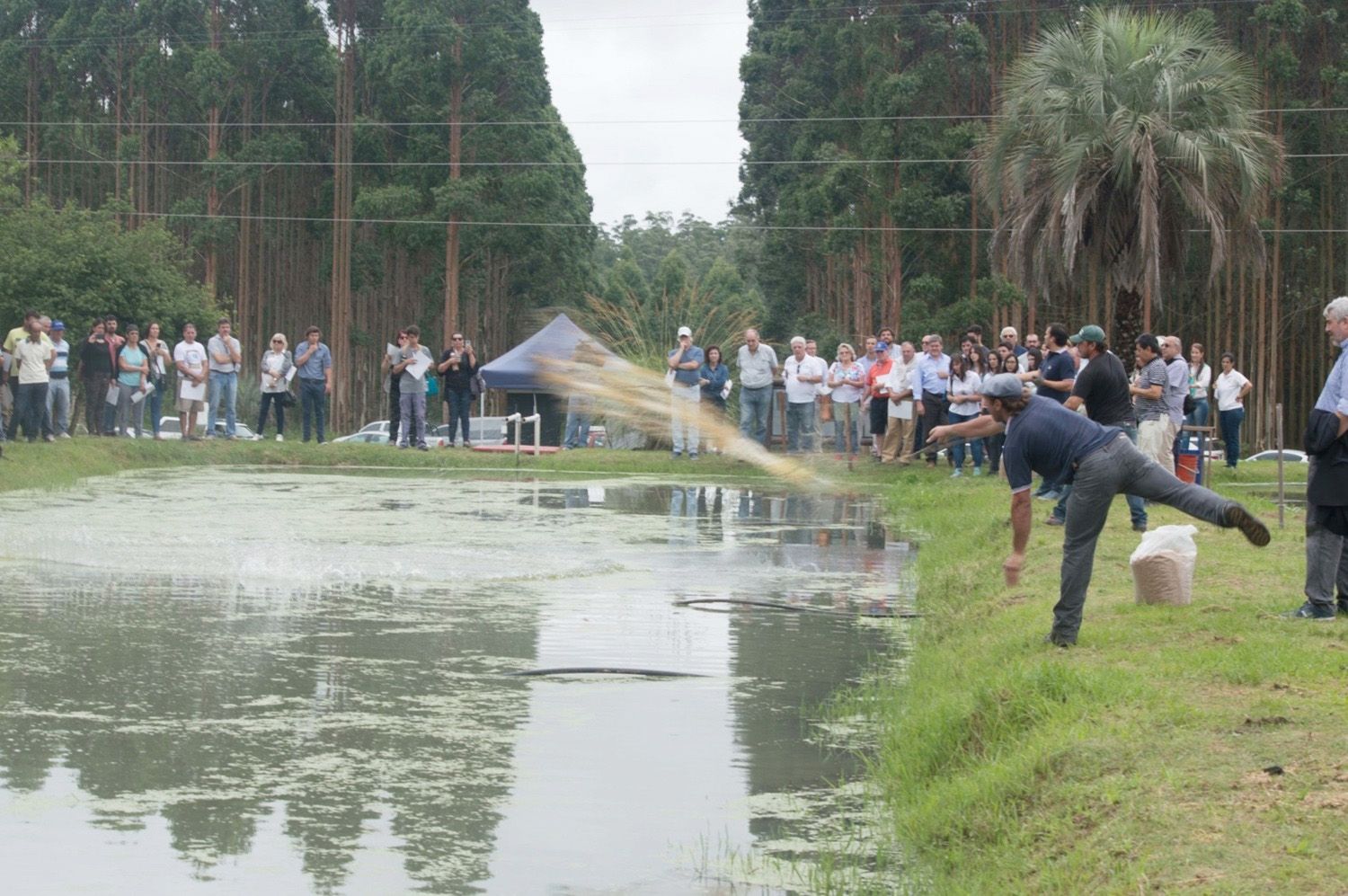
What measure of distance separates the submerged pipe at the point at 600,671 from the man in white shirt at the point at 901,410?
14430mm

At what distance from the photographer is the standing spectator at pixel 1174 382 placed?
635 inches

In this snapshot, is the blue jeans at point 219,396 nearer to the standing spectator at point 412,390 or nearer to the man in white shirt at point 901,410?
the standing spectator at point 412,390

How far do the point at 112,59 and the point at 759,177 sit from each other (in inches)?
1096

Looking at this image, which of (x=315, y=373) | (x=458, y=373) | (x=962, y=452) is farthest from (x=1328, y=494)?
(x=315, y=373)

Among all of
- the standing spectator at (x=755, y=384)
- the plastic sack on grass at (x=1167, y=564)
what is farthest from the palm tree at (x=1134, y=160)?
the plastic sack on grass at (x=1167, y=564)

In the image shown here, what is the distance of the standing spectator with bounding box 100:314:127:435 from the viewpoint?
2688 centimetres

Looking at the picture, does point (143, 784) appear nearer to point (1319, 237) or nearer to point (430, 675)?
point (430, 675)

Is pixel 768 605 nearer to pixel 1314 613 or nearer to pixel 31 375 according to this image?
pixel 1314 613

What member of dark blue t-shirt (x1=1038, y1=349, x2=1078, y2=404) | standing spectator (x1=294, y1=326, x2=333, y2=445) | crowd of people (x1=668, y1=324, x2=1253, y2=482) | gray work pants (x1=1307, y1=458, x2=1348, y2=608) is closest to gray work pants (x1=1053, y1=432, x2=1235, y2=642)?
gray work pants (x1=1307, y1=458, x2=1348, y2=608)

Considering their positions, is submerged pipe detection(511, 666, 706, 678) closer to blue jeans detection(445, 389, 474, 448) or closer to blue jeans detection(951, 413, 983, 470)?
blue jeans detection(951, 413, 983, 470)

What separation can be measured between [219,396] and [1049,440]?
22.0 meters

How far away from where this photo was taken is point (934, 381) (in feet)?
80.2

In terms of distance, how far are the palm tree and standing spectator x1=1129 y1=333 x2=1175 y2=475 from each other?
1058 cm

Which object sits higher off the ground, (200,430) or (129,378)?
→ (129,378)
